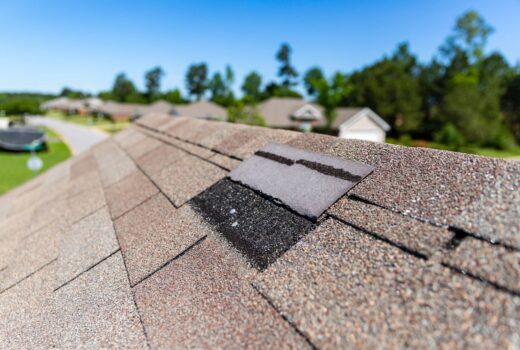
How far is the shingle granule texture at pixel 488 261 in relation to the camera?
102 cm

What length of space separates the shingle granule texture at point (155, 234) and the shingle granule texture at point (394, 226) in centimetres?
98

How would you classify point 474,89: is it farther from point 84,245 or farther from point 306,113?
point 84,245

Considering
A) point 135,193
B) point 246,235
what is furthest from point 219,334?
point 135,193

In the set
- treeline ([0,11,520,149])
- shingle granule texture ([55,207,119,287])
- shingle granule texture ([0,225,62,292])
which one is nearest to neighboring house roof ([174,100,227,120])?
treeline ([0,11,520,149])

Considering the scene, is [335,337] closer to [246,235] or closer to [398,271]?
[398,271]

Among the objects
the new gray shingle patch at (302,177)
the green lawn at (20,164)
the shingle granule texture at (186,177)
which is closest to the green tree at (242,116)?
the green lawn at (20,164)

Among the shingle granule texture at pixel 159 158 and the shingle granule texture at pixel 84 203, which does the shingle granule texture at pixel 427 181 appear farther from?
the shingle granule texture at pixel 84 203

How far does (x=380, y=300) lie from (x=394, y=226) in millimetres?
427

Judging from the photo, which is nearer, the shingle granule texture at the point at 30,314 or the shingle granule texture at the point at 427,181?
the shingle granule texture at the point at 427,181

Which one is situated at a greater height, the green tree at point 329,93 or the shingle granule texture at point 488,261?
the shingle granule texture at point 488,261

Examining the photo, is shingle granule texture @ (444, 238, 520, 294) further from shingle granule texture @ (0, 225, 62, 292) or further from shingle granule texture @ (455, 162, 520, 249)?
shingle granule texture @ (0, 225, 62, 292)

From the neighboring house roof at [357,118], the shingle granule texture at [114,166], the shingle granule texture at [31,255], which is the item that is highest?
the shingle granule texture at [31,255]

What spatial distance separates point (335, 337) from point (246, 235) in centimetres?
89

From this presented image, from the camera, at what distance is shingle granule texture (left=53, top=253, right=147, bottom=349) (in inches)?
58.4
